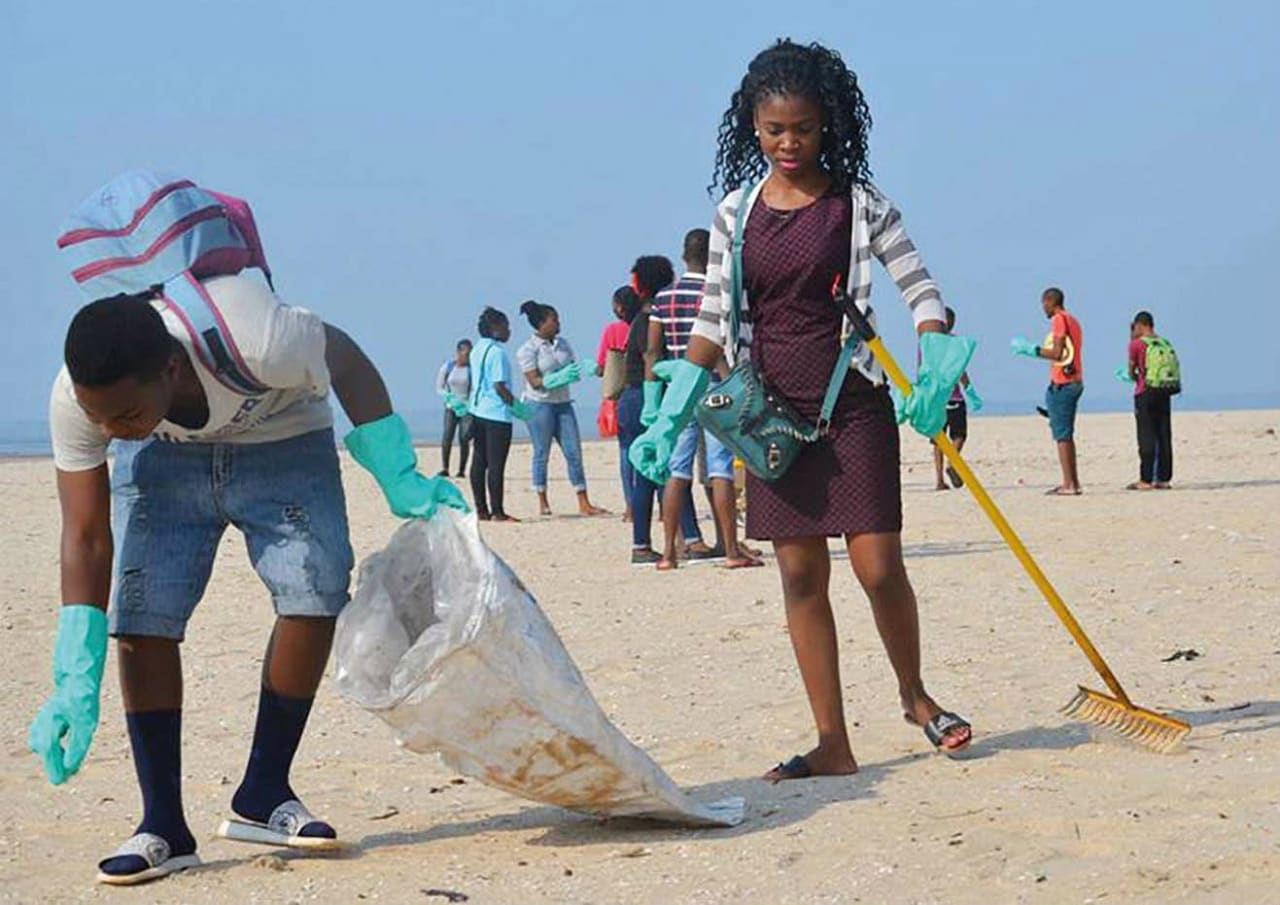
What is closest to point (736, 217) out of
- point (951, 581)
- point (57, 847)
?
point (57, 847)

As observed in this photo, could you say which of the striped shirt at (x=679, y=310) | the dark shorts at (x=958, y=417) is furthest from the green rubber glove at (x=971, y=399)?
the striped shirt at (x=679, y=310)

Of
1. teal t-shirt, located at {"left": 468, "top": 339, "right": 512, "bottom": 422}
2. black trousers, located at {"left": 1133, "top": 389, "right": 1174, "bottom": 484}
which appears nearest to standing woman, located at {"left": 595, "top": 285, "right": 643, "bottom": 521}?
teal t-shirt, located at {"left": 468, "top": 339, "right": 512, "bottom": 422}

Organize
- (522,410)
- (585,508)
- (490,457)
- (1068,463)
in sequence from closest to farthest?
(490,457), (522,410), (585,508), (1068,463)

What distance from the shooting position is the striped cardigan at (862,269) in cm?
488

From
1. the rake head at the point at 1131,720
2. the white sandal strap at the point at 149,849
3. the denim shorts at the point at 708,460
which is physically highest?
the denim shorts at the point at 708,460

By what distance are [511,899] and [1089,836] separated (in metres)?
1.19

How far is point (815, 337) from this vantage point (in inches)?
194

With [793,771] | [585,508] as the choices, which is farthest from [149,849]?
[585,508]

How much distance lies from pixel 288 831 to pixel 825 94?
2.20m

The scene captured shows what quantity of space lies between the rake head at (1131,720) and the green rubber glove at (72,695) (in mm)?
2487

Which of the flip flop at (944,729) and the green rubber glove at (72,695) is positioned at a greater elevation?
the green rubber glove at (72,695)

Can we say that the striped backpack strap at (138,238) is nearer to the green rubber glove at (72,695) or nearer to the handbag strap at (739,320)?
the green rubber glove at (72,695)

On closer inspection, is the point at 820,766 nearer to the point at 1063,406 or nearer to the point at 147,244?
the point at 147,244

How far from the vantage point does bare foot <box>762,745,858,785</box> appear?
4.93 metres
